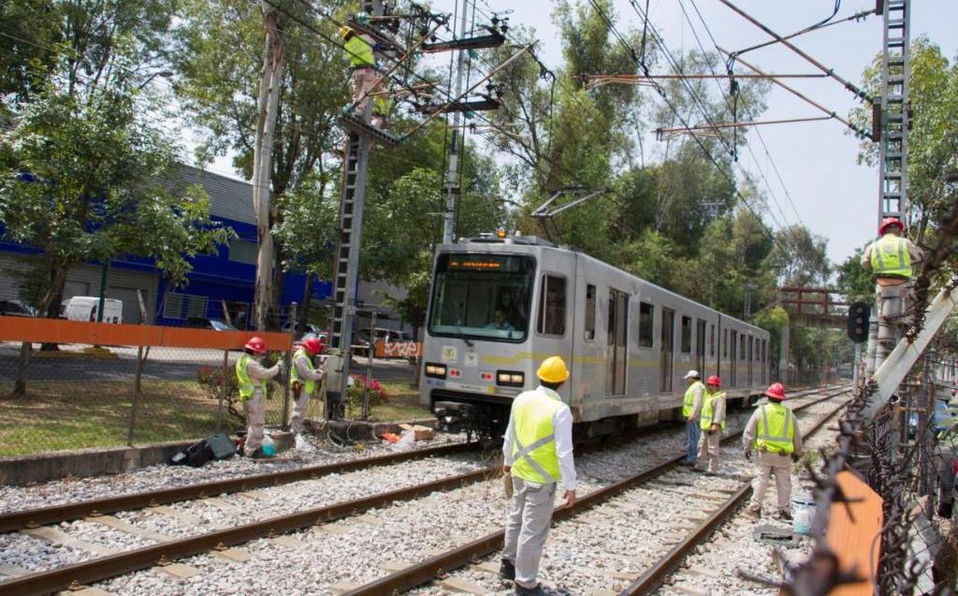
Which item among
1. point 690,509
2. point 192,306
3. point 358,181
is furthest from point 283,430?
point 192,306

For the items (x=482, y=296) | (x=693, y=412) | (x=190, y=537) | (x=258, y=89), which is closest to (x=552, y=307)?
(x=482, y=296)

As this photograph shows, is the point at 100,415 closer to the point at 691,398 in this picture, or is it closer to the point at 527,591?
the point at 527,591

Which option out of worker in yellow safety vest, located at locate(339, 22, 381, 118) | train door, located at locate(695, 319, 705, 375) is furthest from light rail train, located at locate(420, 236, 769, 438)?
train door, located at locate(695, 319, 705, 375)

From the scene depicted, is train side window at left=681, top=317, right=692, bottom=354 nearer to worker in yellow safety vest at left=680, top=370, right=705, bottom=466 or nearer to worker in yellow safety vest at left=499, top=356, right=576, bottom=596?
worker in yellow safety vest at left=680, top=370, right=705, bottom=466

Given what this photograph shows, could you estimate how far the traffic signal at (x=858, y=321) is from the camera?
33.0 feet

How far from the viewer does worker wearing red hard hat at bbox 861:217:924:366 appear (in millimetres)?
6660

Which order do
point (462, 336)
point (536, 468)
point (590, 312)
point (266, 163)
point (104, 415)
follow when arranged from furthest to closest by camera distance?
point (266, 163), point (590, 312), point (104, 415), point (462, 336), point (536, 468)

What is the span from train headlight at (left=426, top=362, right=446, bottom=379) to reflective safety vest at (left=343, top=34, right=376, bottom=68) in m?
5.90

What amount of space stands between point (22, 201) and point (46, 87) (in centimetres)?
211

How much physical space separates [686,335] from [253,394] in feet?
34.8

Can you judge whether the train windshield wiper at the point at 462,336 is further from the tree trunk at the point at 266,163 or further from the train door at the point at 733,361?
the train door at the point at 733,361

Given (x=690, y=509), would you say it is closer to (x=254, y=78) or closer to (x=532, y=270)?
(x=532, y=270)

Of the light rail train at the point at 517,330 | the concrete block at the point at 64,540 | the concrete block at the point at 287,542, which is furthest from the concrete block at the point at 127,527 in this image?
the light rail train at the point at 517,330

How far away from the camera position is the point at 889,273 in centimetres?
674
